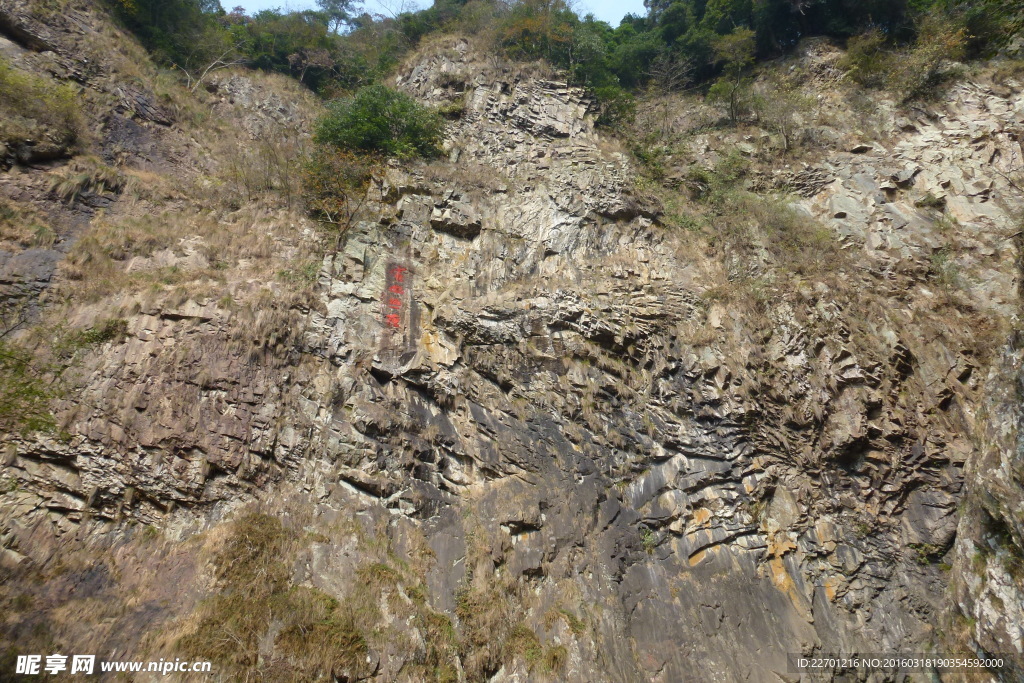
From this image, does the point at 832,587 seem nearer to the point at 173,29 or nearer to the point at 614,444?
the point at 614,444

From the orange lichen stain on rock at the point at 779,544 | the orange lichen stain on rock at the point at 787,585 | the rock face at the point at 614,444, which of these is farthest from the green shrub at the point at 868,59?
the orange lichen stain on rock at the point at 787,585

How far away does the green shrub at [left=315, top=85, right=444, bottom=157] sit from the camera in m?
13.6

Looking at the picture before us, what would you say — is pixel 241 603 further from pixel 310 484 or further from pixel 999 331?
pixel 999 331

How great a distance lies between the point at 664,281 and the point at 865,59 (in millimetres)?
11227

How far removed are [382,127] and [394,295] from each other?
6.20 meters

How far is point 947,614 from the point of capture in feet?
21.7

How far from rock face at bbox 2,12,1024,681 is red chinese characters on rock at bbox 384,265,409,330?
0.08 metres

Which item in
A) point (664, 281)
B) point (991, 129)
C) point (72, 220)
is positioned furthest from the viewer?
point (991, 129)

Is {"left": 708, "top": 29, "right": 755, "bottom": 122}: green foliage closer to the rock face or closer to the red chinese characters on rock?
the rock face

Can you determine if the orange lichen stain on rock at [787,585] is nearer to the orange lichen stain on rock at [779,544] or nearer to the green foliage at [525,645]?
the orange lichen stain on rock at [779,544]

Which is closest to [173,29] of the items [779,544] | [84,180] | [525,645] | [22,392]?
[84,180]

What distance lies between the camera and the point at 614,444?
29.0ft

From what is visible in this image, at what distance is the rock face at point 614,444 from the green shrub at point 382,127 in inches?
158

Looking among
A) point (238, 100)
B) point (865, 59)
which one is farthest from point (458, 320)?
point (865, 59)
